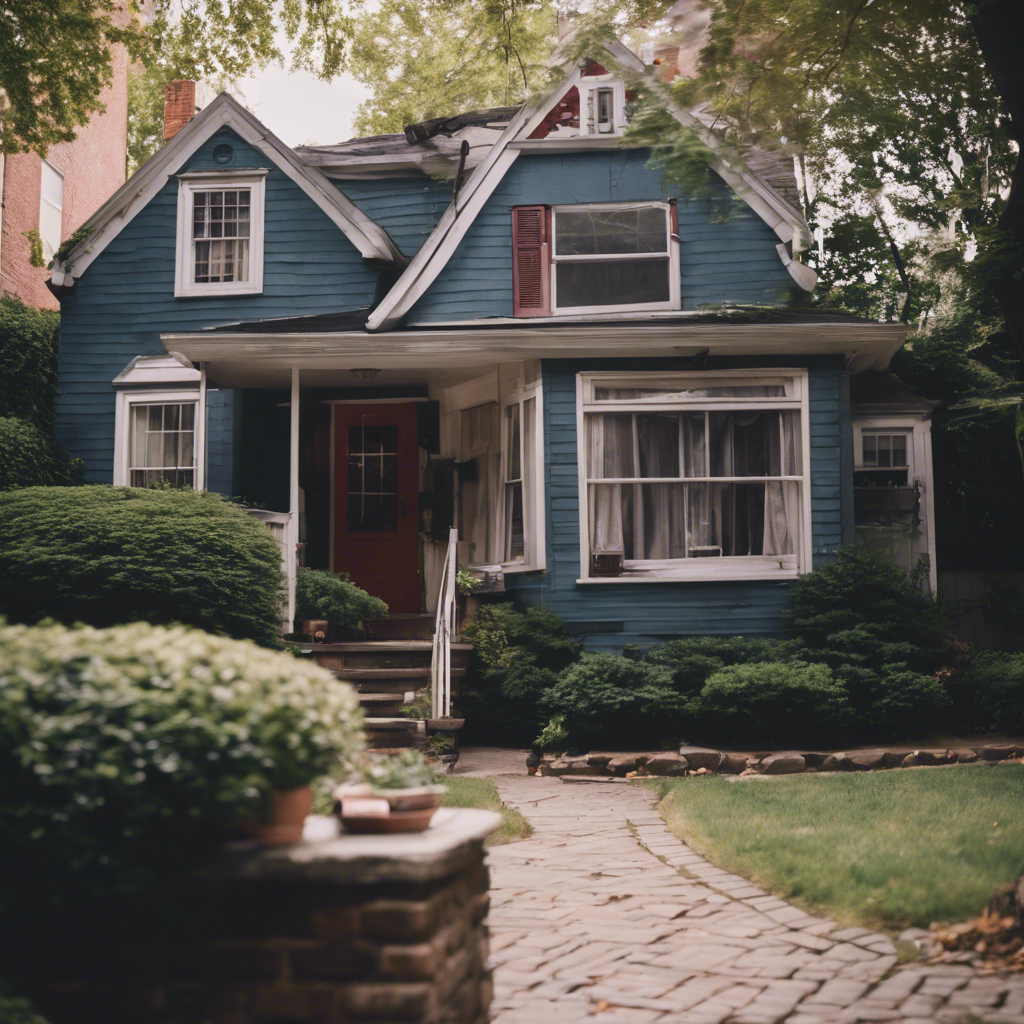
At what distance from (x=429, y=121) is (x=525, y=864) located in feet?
37.8

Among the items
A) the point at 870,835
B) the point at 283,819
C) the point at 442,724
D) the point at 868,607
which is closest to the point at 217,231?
the point at 442,724

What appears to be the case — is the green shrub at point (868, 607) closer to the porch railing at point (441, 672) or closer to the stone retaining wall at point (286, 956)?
the porch railing at point (441, 672)

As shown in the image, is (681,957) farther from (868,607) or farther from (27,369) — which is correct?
(27,369)

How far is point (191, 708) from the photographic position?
9.93ft

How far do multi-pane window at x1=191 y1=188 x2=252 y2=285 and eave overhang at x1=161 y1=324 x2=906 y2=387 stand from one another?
2.67m

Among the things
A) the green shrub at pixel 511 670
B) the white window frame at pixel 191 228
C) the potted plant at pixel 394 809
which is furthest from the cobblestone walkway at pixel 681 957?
the white window frame at pixel 191 228

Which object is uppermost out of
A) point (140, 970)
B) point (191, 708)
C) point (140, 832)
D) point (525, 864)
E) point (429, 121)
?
point (429, 121)

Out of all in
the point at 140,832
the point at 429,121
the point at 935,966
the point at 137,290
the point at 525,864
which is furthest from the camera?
the point at 429,121

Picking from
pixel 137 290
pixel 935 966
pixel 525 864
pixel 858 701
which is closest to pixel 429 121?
pixel 137 290

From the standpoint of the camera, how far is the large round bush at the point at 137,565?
A: 8758mm

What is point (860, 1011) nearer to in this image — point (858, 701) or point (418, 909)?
point (418, 909)

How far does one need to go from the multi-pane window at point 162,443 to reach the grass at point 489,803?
654 cm

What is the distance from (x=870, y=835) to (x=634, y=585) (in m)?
5.39

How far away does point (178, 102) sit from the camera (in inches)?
663
